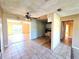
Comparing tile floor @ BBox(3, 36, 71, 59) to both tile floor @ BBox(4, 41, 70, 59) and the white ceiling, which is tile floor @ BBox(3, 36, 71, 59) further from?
the white ceiling

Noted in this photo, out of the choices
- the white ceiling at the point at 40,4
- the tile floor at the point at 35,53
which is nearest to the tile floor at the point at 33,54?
the tile floor at the point at 35,53

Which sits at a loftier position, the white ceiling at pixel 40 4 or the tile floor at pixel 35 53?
the white ceiling at pixel 40 4

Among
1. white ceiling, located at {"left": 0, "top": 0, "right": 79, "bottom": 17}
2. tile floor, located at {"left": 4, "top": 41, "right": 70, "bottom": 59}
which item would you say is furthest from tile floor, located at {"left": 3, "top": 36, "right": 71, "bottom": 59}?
white ceiling, located at {"left": 0, "top": 0, "right": 79, "bottom": 17}

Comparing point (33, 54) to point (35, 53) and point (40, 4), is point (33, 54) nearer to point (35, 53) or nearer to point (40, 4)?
point (35, 53)

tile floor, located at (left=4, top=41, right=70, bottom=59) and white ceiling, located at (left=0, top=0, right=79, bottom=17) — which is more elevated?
white ceiling, located at (left=0, top=0, right=79, bottom=17)

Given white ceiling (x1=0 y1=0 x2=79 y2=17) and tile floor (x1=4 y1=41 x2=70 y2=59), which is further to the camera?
tile floor (x1=4 y1=41 x2=70 y2=59)

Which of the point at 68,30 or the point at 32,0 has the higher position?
the point at 32,0

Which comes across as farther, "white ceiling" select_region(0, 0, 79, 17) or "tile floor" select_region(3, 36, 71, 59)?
"tile floor" select_region(3, 36, 71, 59)

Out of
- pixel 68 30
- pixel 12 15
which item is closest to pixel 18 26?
pixel 12 15

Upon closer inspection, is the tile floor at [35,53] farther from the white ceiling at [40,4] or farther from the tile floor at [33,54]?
the white ceiling at [40,4]

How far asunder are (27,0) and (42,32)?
7215mm

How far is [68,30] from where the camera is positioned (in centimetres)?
1100

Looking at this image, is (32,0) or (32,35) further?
(32,35)

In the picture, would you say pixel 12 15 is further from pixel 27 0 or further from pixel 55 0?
pixel 55 0
